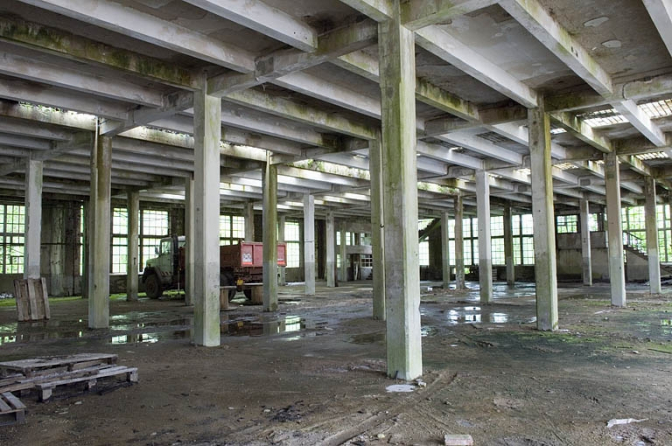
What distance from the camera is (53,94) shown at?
1033 cm

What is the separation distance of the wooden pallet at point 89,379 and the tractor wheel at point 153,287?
51.5 feet

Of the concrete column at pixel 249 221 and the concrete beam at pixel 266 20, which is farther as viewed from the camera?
the concrete column at pixel 249 221

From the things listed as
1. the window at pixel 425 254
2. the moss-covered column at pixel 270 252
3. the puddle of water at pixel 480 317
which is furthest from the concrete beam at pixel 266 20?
the window at pixel 425 254

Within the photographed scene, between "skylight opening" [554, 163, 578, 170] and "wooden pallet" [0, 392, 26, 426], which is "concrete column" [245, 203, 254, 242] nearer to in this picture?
"skylight opening" [554, 163, 578, 170]

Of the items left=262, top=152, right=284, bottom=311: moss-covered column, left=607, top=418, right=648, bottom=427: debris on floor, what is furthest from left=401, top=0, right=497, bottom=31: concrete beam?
left=262, top=152, right=284, bottom=311: moss-covered column

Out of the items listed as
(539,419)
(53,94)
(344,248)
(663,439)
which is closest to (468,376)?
(539,419)

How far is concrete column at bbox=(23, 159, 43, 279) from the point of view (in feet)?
49.2

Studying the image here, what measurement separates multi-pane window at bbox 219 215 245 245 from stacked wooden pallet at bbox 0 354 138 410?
2477 centimetres

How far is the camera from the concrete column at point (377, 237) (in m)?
12.8

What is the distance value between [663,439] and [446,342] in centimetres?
515

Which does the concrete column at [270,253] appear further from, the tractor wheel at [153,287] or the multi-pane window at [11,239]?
the multi-pane window at [11,239]

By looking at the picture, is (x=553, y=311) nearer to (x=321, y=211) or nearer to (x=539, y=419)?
(x=539, y=419)

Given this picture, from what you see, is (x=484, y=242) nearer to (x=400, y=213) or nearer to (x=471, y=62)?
(x=471, y=62)

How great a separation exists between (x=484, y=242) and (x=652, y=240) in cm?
714
